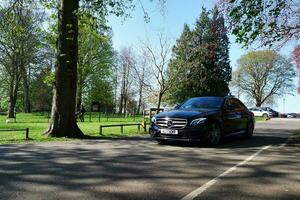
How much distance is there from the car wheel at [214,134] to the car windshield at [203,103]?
982 mm

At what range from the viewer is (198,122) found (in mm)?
12734

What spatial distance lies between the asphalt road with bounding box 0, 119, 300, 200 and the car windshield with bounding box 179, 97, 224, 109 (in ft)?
9.74

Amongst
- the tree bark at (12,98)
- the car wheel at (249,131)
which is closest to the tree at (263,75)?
the tree bark at (12,98)

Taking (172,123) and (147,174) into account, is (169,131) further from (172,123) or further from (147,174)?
(147,174)

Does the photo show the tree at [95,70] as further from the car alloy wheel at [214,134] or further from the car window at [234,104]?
the car alloy wheel at [214,134]

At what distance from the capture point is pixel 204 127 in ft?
41.8

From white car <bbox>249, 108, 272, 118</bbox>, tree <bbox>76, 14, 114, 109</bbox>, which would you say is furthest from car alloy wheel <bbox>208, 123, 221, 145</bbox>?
white car <bbox>249, 108, 272, 118</bbox>

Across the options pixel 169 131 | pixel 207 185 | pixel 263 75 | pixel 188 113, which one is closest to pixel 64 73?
pixel 169 131

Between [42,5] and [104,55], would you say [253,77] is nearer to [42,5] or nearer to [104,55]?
[104,55]

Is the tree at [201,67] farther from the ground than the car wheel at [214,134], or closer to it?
Answer: farther from the ground

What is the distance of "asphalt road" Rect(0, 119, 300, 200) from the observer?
6.25 meters

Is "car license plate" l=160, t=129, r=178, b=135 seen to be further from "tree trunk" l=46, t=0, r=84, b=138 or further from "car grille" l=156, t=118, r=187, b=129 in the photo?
"tree trunk" l=46, t=0, r=84, b=138

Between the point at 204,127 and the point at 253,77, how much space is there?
75371 mm

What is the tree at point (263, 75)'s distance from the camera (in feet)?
275
